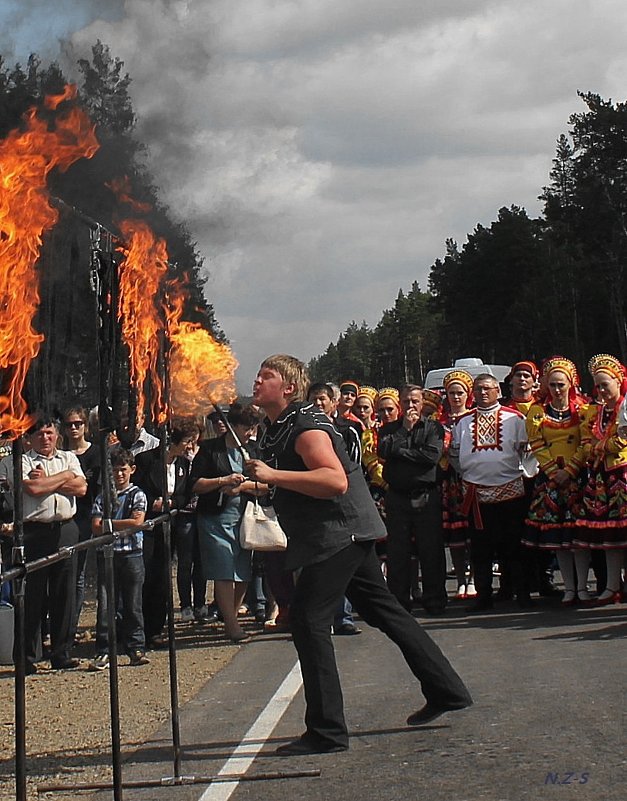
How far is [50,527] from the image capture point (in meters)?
9.34

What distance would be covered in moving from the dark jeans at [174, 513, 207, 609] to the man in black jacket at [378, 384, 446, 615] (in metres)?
2.00

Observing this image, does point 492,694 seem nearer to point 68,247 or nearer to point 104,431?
point 104,431

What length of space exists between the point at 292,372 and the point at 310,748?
2026mm

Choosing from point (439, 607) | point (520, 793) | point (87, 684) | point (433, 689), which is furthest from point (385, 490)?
point (520, 793)

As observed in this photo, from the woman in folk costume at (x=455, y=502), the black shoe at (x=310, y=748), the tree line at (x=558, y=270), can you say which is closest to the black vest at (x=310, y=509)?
the black shoe at (x=310, y=748)

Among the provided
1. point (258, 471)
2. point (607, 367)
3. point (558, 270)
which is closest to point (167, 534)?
point (258, 471)

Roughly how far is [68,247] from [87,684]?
5162mm

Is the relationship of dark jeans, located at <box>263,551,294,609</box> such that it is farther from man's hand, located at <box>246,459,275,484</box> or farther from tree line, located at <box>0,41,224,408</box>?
man's hand, located at <box>246,459,275,484</box>

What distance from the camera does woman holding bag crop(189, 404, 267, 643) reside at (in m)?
11.8

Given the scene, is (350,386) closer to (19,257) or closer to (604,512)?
(604,512)

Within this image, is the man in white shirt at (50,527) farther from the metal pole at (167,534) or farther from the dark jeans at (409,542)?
the dark jeans at (409,542)

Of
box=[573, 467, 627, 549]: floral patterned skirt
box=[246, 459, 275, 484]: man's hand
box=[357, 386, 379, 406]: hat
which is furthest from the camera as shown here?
box=[357, 386, 379, 406]: hat

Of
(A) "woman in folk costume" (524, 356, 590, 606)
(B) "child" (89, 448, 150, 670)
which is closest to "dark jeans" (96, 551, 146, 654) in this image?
(B) "child" (89, 448, 150, 670)

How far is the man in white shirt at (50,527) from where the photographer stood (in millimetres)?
8773
